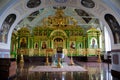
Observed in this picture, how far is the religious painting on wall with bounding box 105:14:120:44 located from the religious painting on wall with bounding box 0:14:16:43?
5524 mm

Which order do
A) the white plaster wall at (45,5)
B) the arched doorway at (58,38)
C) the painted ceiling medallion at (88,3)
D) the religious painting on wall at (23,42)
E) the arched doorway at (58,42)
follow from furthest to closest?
the arched doorway at (58,42) < the arched doorway at (58,38) < the religious painting on wall at (23,42) < the painted ceiling medallion at (88,3) < the white plaster wall at (45,5)

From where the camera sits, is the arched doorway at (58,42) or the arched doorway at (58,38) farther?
the arched doorway at (58,42)

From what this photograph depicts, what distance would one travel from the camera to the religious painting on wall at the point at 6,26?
9566 millimetres

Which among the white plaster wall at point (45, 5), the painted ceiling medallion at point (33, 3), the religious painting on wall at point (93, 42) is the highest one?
the painted ceiling medallion at point (33, 3)

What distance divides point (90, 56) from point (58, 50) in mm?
5869

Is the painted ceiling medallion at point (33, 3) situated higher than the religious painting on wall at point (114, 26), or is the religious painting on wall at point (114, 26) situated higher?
the painted ceiling medallion at point (33, 3)

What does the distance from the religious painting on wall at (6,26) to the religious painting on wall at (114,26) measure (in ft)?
18.1

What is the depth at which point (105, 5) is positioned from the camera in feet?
29.2

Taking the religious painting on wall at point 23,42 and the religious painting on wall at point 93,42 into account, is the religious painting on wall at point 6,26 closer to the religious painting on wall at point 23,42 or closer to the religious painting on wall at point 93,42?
the religious painting on wall at point 23,42

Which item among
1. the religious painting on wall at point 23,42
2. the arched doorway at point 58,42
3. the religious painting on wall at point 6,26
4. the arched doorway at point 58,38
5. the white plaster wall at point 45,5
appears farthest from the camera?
the arched doorway at point 58,42

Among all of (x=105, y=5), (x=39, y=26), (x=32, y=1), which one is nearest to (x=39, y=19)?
(x=39, y=26)

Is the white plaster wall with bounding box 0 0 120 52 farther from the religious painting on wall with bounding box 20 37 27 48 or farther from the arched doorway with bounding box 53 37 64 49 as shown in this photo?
the arched doorway with bounding box 53 37 64 49

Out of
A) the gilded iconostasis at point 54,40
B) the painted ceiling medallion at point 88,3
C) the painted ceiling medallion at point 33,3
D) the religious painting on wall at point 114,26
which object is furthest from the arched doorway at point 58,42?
the religious painting on wall at point 114,26

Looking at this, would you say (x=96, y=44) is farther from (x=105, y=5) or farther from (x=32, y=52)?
(x=105, y=5)
